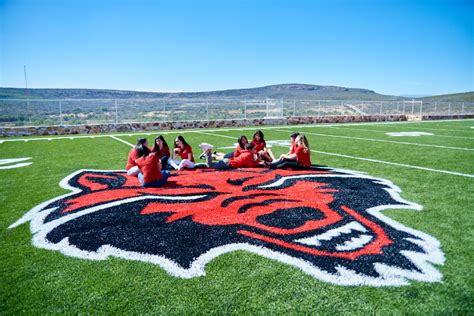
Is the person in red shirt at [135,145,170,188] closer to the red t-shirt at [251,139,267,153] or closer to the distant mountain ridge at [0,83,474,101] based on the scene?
the red t-shirt at [251,139,267,153]

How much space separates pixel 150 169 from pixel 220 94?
8189 centimetres

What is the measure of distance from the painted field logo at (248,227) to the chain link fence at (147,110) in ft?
52.3

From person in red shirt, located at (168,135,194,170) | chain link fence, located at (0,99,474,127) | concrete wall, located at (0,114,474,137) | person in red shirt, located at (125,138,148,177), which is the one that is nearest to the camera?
person in red shirt, located at (125,138,148,177)

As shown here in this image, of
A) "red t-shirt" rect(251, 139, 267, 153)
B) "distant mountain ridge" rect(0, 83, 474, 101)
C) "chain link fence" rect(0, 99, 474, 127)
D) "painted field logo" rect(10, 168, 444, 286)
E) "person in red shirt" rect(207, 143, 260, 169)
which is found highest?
"distant mountain ridge" rect(0, 83, 474, 101)

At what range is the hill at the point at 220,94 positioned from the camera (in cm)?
5219

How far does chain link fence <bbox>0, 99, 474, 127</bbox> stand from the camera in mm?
20344

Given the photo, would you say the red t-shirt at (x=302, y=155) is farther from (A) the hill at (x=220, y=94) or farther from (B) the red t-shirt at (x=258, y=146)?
(A) the hill at (x=220, y=94)

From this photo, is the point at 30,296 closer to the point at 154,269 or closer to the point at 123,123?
the point at 154,269

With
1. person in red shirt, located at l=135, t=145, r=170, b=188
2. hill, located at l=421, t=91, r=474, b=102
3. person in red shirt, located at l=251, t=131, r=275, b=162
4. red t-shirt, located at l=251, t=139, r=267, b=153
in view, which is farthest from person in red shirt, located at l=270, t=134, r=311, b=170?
hill, located at l=421, t=91, r=474, b=102

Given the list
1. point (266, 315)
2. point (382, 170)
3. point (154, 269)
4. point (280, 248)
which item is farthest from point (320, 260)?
point (382, 170)

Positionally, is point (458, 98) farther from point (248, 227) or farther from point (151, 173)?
point (248, 227)

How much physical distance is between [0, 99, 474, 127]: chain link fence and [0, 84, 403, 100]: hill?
10.6 metres

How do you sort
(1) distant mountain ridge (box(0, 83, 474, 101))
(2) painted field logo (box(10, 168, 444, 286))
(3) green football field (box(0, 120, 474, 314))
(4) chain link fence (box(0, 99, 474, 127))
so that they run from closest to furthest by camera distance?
(3) green football field (box(0, 120, 474, 314)), (2) painted field logo (box(10, 168, 444, 286)), (4) chain link fence (box(0, 99, 474, 127)), (1) distant mountain ridge (box(0, 83, 474, 101))

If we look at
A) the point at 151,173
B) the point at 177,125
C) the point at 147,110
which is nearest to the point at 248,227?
the point at 151,173
